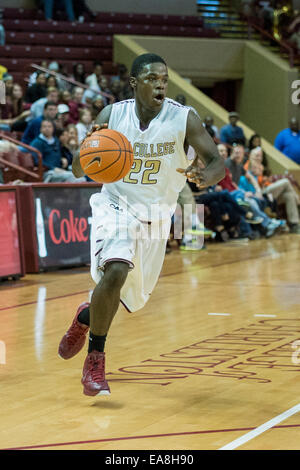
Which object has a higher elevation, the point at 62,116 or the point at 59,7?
the point at 59,7

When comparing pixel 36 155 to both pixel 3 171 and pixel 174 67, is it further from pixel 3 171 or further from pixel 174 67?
pixel 174 67

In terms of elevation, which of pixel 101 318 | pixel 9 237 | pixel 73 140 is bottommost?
pixel 9 237

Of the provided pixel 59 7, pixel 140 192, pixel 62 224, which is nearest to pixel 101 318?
pixel 140 192

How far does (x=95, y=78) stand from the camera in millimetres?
19922

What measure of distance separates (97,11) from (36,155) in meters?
11.3

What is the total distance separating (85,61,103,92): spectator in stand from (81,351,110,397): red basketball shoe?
1470 cm

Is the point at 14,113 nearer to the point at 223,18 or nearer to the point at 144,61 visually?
the point at 144,61

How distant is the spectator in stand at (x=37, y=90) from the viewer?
17016 mm

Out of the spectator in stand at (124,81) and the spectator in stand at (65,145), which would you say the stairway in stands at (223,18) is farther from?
the spectator in stand at (65,145)

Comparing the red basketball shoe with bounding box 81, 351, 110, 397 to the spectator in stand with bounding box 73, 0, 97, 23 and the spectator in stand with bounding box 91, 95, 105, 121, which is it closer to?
the spectator in stand with bounding box 91, 95, 105, 121

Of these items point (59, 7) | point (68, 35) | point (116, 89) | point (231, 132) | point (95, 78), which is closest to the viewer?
point (231, 132)

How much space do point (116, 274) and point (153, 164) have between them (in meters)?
0.79

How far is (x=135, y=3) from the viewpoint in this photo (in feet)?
83.1
